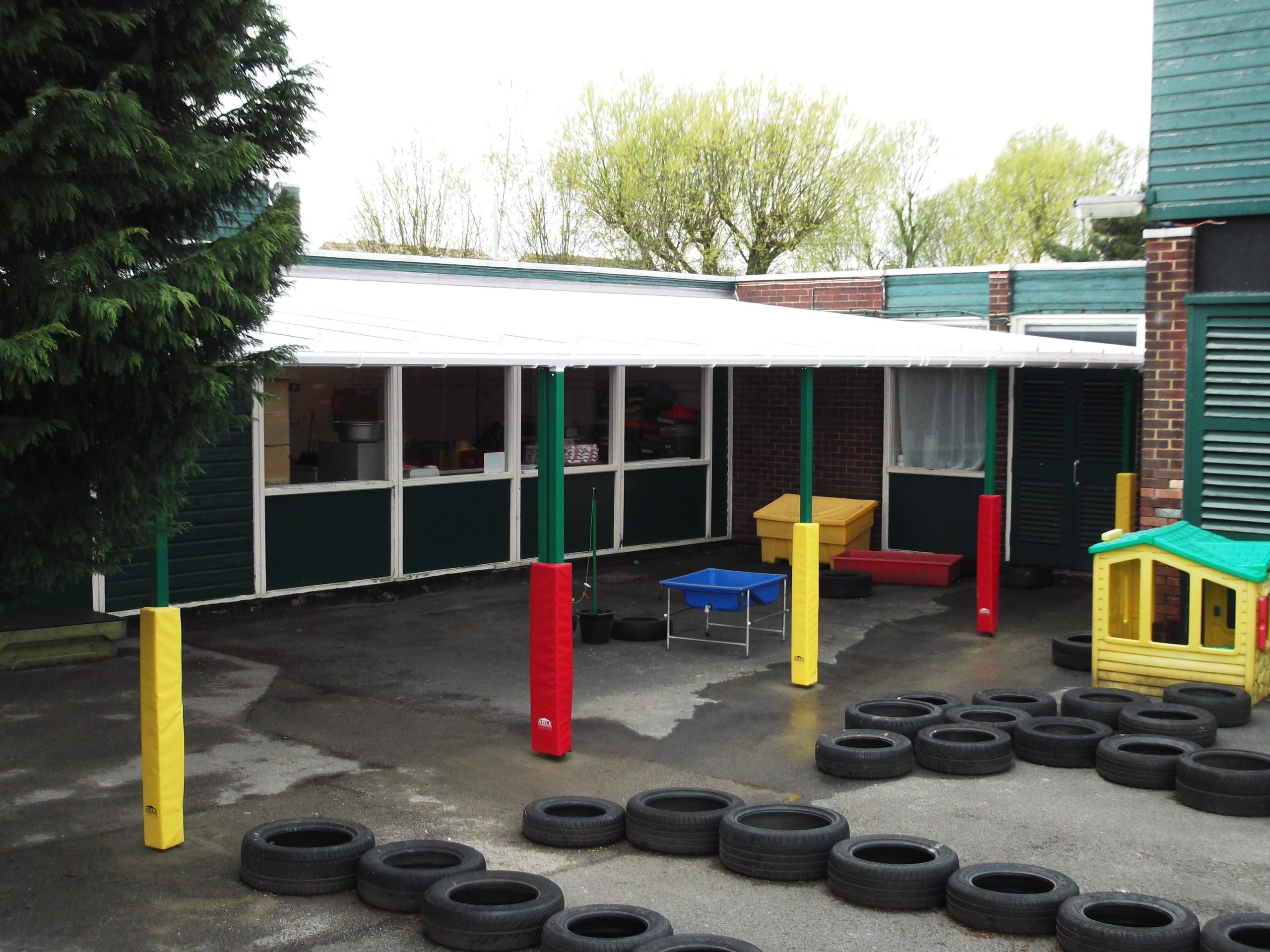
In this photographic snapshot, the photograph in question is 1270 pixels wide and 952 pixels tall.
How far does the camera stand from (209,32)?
5.32 m

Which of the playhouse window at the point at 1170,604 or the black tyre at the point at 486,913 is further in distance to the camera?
the playhouse window at the point at 1170,604

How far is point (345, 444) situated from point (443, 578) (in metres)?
1.81

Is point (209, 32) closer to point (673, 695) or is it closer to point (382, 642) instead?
point (673, 695)

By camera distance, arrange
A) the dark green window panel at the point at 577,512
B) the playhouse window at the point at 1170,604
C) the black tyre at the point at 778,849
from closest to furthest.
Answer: the black tyre at the point at 778,849 < the playhouse window at the point at 1170,604 < the dark green window panel at the point at 577,512

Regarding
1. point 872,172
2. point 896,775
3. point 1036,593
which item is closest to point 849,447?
point 1036,593

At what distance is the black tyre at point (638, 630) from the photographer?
11.2 m

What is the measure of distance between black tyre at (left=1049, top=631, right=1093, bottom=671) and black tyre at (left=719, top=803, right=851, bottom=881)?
4.63 m

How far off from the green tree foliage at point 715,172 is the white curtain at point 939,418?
24.2 meters

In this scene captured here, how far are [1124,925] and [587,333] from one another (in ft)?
17.4

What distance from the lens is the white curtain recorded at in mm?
15156

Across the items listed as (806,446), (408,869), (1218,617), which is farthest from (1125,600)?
(408,869)

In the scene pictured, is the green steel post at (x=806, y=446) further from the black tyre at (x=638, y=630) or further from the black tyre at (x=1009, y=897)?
the black tyre at (x=1009, y=897)

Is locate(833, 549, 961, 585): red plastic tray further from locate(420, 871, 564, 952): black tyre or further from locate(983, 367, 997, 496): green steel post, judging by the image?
locate(420, 871, 564, 952): black tyre

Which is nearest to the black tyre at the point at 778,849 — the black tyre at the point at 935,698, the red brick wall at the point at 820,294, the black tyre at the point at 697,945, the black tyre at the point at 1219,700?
the black tyre at the point at 697,945
